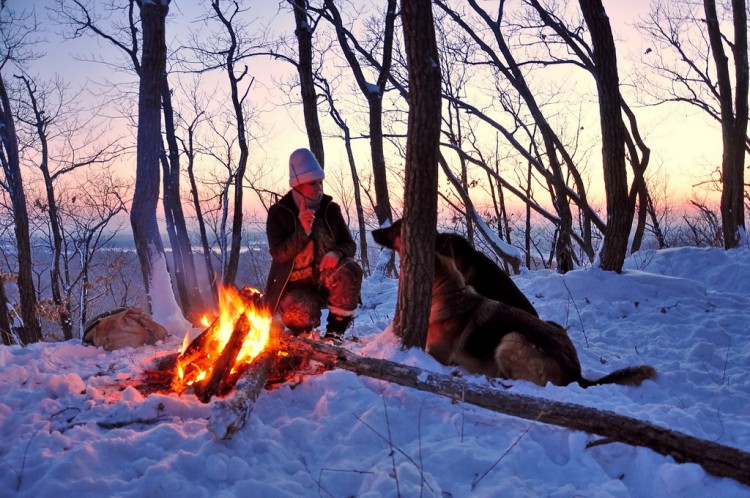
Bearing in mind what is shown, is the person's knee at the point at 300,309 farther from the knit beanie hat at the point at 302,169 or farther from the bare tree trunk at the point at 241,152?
the bare tree trunk at the point at 241,152

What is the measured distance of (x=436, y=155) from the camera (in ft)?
13.3

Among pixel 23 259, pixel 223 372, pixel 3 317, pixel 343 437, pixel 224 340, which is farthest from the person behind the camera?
pixel 23 259

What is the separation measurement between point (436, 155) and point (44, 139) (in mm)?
20387

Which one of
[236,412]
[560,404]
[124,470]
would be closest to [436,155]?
[560,404]

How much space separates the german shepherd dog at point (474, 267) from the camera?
15.5ft

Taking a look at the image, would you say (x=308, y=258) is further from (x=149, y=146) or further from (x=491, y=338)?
(x=149, y=146)


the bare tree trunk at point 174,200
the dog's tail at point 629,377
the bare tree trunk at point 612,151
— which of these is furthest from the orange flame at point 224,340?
the bare tree trunk at point 174,200

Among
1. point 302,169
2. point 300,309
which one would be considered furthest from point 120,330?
point 302,169

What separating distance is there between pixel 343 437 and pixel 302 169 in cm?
286

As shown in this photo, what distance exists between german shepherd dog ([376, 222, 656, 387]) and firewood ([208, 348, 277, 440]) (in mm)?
1771

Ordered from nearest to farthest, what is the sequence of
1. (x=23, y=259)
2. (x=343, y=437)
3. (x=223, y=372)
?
(x=343, y=437), (x=223, y=372), (x=23, y=259)

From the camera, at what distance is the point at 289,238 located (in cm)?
482

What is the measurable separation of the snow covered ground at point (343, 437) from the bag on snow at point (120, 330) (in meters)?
0.27

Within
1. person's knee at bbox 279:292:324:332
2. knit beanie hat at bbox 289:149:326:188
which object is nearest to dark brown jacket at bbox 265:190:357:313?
person's knee at bbox 279:292:324:332
